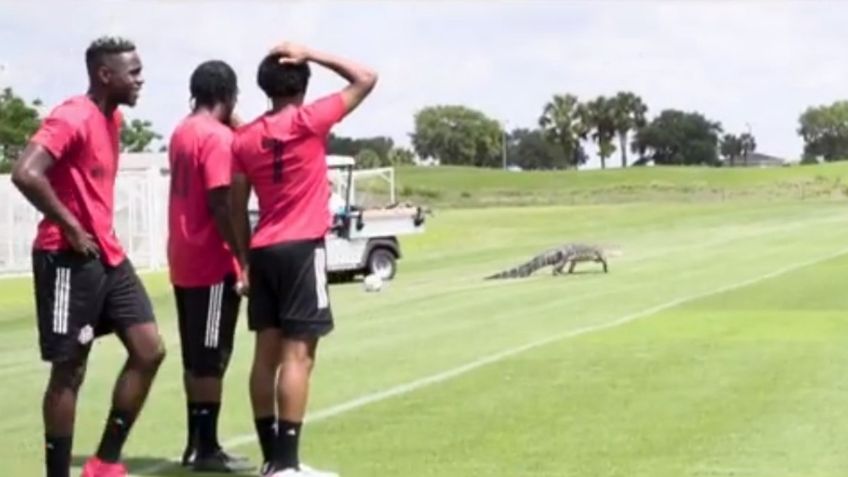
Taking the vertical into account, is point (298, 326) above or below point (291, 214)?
below

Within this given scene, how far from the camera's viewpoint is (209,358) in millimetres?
9617

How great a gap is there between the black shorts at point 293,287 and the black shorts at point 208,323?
2.07 feet

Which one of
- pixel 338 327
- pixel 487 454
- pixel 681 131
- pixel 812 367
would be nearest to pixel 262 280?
pixel 487 454

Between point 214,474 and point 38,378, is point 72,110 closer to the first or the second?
point 214,474

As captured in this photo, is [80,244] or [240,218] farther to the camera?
[240,218]

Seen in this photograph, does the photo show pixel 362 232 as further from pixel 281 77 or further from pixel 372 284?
pixel 281 77

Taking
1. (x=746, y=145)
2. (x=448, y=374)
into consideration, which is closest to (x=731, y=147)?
(x=746, y=145)

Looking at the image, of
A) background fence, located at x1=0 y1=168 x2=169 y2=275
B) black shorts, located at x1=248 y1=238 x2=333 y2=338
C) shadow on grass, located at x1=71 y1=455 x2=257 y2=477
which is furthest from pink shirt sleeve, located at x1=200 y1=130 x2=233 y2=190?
background fence, located at x1=0 y1=168 x2=169 y2=275

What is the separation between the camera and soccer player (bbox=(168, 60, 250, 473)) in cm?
945

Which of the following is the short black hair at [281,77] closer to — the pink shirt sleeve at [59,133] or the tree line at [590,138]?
the pink shirt sleeve at [59,133]

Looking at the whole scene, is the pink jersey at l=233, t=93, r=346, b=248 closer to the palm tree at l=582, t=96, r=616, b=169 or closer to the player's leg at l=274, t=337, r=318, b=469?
the player's leg at l=274, t=337, r=318, b=469

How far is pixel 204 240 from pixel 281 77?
1.20 m

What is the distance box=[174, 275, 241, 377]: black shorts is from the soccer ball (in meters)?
19.6

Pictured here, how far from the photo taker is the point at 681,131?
177250 mm
